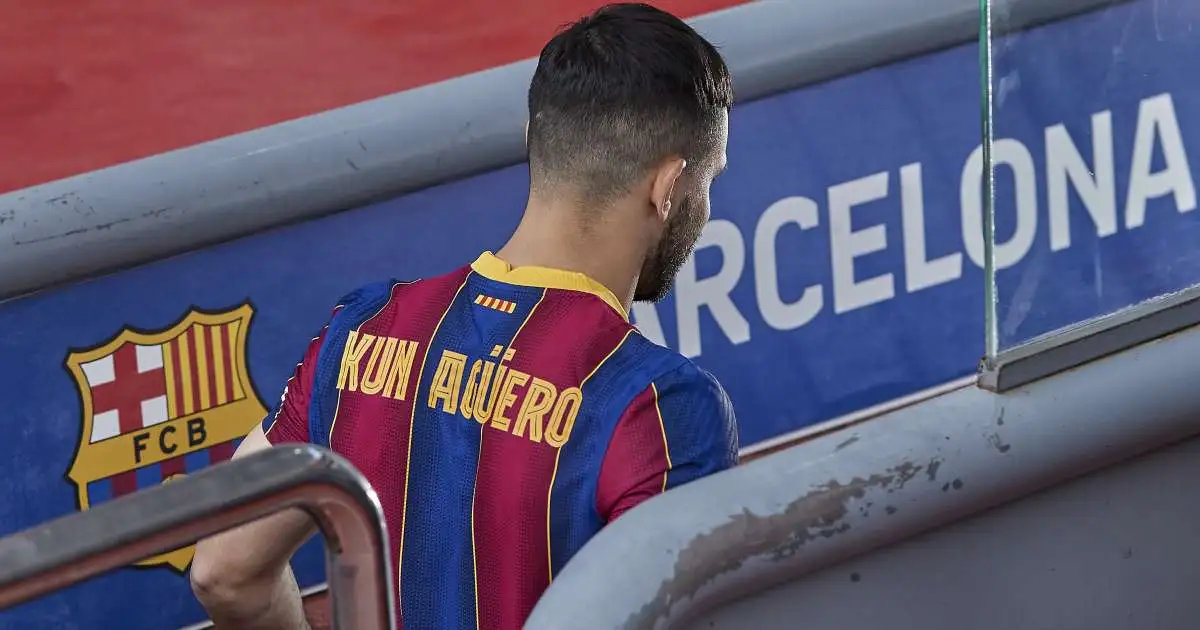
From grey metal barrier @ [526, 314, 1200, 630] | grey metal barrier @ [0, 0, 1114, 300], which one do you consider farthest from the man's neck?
grey metal barrier @ [0, 0, 1114, 300]

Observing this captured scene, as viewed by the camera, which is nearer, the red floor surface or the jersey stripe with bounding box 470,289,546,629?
the jersey stripe with bounding box 470,289,546,629

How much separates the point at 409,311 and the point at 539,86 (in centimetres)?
25

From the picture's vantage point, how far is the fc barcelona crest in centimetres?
224

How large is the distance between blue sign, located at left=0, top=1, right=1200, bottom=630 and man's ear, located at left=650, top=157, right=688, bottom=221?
0.31m

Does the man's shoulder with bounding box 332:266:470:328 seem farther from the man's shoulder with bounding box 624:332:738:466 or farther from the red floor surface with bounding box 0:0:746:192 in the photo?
the red floor surface with bounding box 0:0:746:192

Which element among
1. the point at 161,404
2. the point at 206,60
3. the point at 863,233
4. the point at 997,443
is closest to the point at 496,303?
the point at 997,443

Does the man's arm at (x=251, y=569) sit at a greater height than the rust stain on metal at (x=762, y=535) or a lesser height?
greater

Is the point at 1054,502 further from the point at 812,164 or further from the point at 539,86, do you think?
the point at 812,164

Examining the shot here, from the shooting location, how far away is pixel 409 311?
1.50m

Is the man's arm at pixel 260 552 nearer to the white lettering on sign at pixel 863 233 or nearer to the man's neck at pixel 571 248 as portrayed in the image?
the man's neck at pixel 571 248

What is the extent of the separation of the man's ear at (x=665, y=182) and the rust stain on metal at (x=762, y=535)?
0.34 meters

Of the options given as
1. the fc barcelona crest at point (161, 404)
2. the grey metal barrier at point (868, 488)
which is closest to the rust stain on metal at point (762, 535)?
the grey metal barrier at point (868, 488)

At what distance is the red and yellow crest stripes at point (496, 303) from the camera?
57.7 inches

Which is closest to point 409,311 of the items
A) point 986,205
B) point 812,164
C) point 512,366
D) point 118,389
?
point 512,366
